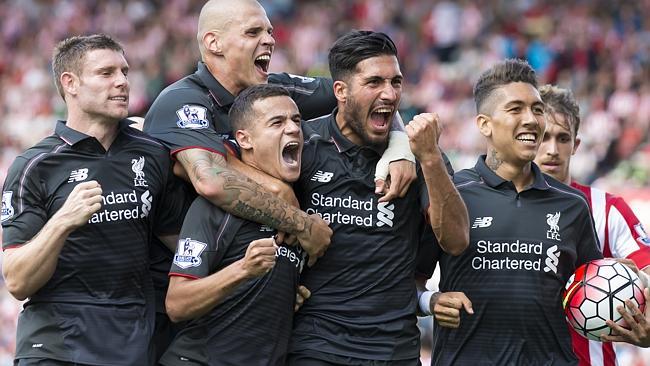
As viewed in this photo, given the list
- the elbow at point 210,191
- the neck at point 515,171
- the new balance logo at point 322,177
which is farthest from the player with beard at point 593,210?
the elbow at point 210,191

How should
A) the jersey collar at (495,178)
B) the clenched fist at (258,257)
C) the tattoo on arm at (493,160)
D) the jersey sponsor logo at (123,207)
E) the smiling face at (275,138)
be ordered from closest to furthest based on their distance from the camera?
1. the clenched fist at (258,257)
2. the jersey sponsor logo at (123,207)
3. the smiling face at (275,138)
4. the jersey collar at (495,178)
5. the tattoo on arm at (493,160)

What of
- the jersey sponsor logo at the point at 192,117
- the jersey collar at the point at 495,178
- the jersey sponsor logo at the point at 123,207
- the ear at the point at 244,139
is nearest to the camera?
the jersey sponsor logo at the point at 123,207

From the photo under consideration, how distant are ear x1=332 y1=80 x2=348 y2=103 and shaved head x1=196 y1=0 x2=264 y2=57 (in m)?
0.88

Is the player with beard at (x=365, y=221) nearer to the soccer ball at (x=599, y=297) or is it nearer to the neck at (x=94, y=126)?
the soccer ball at (x=599, y=297)

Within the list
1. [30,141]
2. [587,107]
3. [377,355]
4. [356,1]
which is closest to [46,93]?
[30,141]

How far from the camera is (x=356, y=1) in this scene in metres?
21.1

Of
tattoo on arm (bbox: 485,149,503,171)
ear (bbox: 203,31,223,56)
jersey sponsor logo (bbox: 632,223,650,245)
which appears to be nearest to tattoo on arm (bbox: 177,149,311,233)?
ear (bbox: 203,31,223,56)

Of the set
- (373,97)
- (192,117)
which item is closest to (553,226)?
(373,97)

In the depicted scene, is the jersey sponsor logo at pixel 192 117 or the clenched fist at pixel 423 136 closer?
the clenched fist at pixel 423 136

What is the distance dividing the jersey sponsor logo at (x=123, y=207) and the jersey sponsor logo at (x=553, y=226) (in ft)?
7.36

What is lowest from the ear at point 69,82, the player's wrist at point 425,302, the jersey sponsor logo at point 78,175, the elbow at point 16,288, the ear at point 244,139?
the elbow at point 16,288

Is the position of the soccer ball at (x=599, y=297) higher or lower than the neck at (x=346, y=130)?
lower

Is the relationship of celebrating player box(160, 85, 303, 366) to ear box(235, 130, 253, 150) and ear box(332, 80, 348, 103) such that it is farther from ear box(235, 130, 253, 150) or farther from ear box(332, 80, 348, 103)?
ear box(332, 80, 348, 103)

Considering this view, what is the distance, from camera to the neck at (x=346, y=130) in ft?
21.7
